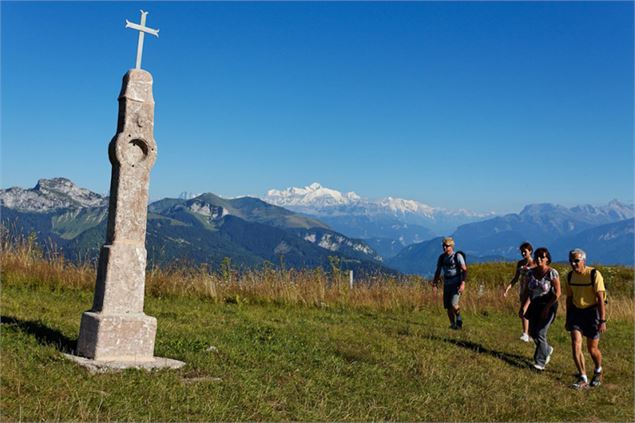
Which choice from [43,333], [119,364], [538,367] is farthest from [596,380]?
[43,333]

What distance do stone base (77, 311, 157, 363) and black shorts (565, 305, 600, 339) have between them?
694cm

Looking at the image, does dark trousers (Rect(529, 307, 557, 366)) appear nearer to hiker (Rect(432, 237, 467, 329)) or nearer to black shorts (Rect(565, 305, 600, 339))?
black shorts (Rect(565, 305, 600, 339))

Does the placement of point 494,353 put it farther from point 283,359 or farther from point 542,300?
point 283,359

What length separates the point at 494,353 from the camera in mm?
11867

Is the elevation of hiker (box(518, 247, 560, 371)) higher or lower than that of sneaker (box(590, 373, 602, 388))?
higher

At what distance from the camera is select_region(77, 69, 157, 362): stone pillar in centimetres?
805

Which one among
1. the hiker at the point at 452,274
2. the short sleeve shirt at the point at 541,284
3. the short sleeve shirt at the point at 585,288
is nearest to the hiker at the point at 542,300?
the short sleeve shirt at the point at 541,284

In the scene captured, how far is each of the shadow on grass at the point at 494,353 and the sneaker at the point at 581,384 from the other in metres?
1.00

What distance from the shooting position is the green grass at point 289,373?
6.43m

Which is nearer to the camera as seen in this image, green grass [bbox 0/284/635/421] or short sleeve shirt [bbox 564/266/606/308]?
green grass [bbox 0/284/635/421]

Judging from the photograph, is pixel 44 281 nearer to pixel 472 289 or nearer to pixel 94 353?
pixel 94 353

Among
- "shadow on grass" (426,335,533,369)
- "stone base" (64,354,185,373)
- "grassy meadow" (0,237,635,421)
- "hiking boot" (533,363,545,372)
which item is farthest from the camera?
"shadow on grass" (426,335,533,369)

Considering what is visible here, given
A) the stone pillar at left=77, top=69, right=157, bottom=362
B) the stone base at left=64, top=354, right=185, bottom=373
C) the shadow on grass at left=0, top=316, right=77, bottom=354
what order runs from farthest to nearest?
the shadow on grass at left=0, top=316, right=77, bottom=354
the stone pillar at left=77, top=69, right=157, bottom=362
the stone base at left=64, top=354, right=185, bottom=373

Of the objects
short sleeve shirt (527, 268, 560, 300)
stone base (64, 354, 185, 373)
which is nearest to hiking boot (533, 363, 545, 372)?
short sleeve shirt (527, 268, 560, 300)
